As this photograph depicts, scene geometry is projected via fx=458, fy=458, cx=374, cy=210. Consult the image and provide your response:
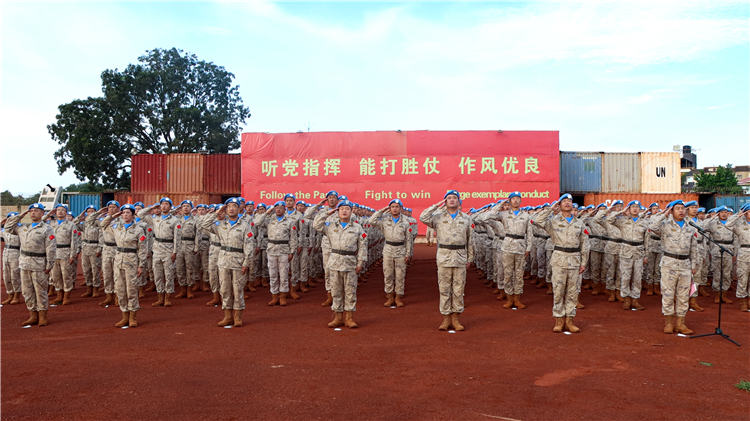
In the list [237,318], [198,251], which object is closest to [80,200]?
[198,251]

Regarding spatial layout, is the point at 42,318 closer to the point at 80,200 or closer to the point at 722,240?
the point at 722,240

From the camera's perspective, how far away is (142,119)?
34.9m

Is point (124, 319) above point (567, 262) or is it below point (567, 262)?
below

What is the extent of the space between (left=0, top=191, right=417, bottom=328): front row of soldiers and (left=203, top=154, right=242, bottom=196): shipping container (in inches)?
598

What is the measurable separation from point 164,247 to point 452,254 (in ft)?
19.6

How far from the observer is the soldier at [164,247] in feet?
29.8

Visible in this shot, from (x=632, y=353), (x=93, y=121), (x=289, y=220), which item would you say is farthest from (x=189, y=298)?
(x=93, y=121)

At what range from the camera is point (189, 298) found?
964cm

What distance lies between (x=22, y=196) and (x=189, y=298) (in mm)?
51859

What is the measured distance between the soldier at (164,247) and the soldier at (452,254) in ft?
17.6

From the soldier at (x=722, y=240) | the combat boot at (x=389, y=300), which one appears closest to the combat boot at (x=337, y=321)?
the combat boot at (x=389, y=300)

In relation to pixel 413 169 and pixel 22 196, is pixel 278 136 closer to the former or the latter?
pixel 413 169

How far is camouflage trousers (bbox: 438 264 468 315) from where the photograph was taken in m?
7.07

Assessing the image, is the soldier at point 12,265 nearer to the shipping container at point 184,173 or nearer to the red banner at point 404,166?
the red banner at point 404,166
